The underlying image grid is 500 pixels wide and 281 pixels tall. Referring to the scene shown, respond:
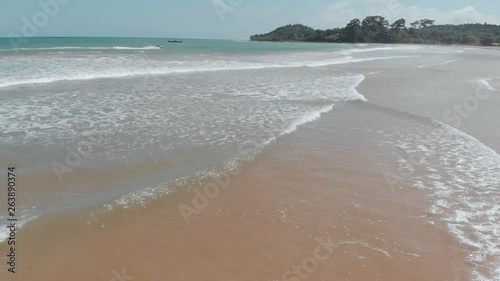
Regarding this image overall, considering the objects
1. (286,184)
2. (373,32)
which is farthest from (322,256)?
(373,32)

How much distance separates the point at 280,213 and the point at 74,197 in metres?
3.23

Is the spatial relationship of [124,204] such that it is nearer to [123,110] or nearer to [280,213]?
[280,213]

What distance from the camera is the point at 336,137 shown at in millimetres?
9891
